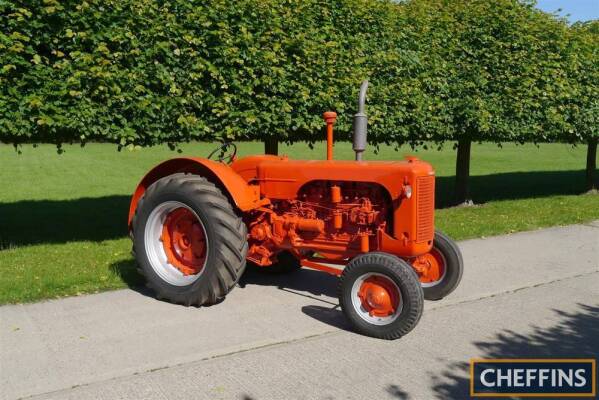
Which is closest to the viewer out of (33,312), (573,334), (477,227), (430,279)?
(573,334)

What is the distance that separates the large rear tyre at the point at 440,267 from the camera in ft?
16.8

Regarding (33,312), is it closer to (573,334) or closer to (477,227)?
(573,334)

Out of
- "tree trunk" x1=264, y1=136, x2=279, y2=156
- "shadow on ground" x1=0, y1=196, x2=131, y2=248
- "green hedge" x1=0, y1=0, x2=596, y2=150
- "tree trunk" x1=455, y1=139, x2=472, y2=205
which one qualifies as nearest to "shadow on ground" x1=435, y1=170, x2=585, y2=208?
"tree trunk" x1=455, y1=139, x2=472, y2=205

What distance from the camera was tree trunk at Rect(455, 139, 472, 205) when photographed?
432 inches

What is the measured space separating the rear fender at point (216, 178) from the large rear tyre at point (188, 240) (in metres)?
0.12

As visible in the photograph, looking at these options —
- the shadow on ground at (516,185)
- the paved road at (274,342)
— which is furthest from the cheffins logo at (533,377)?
the shadow on ground at (516,185)

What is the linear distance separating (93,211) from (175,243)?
19.6 feet

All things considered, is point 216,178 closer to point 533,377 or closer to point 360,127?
point 360,127

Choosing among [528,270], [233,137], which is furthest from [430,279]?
[233,137]

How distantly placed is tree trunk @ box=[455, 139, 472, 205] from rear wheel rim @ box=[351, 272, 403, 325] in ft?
23.2

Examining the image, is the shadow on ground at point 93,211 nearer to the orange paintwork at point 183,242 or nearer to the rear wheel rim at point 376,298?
the orange paintwork at point 183,242

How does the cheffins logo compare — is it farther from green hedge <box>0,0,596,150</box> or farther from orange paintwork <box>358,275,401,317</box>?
green hedge <box>0,0,596,150</box>

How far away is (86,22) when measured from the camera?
20.2ft

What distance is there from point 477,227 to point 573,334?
4.29 meters
